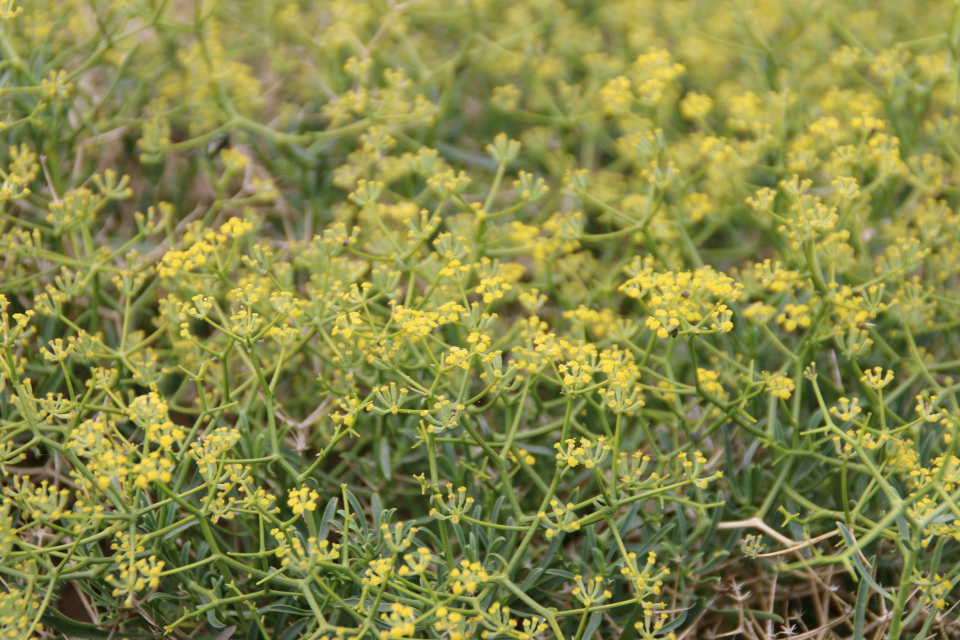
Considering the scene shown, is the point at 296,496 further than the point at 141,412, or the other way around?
the point at 296,496

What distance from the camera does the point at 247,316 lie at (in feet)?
5.65

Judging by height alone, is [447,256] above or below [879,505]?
above

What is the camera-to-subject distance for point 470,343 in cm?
177

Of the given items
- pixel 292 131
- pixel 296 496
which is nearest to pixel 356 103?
pixel 292 131

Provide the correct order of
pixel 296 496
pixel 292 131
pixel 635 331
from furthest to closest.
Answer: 1. pixel 292 131
2. pixel 635 331
3. pixel 296 496

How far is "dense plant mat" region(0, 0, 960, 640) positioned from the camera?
169 cm

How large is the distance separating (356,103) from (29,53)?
1021mm

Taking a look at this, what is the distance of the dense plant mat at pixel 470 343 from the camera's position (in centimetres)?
169

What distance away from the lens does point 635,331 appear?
2.08 metres

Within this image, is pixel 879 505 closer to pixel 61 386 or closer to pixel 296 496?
pixel 296 496

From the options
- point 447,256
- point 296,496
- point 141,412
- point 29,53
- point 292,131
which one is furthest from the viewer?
point 292,131

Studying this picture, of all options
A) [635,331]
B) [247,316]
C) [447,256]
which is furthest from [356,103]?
[635,331]

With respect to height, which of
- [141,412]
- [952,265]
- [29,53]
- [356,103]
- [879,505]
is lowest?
[879,505]

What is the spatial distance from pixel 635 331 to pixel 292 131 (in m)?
1.43
